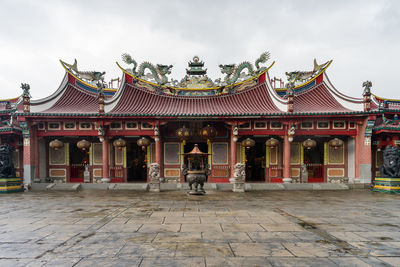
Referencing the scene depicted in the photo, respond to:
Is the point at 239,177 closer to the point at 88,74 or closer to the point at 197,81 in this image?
the point at 197,81

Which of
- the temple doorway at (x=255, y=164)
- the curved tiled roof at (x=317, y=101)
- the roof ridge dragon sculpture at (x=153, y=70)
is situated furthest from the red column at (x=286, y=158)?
the roof ridge dragon sculpture at (x=153, y=70)

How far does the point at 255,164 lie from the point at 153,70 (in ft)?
35.1

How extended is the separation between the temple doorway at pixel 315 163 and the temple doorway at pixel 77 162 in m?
15.8

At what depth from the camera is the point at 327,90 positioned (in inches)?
698

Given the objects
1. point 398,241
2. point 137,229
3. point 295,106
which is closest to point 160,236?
point 137,229

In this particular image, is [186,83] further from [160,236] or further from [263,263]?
[263,263]

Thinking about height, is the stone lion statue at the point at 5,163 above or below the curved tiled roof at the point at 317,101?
below

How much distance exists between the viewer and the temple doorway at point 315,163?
57.7 feet

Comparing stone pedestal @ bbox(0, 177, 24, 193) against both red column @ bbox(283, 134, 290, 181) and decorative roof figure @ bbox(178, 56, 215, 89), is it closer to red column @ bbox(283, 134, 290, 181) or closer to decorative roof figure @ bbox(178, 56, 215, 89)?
decorative roof figure @ bbox(178, 56, 215, 89)

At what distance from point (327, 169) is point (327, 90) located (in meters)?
5.54

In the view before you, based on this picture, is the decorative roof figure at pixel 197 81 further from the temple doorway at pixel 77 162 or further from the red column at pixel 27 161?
the red column at pixel 27 161

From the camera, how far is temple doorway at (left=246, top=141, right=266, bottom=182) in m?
19.6

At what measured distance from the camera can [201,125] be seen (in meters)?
17.4

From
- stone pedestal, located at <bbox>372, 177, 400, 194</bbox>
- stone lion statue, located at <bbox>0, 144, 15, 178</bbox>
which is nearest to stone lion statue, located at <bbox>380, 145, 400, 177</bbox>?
stone pedestal, located at <bbox>372, 177, 400, 194</bbox>
